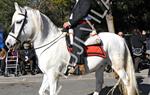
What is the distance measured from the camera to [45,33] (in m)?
8.66

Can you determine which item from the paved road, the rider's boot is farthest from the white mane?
the paved road

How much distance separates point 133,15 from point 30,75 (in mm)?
10028

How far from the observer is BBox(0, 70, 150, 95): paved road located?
11640 mm

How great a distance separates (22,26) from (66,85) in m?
4.95

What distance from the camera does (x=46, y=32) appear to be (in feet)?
28.4

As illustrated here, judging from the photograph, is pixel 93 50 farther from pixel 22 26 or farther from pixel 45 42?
pixel 22 26

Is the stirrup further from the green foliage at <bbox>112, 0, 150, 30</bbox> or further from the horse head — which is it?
the green foliage at <bbox>112, 0, 150, 30</bbox>

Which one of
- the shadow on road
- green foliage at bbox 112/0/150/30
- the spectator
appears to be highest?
green foliage at bbox 112/0/150/30

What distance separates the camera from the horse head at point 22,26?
8.41m

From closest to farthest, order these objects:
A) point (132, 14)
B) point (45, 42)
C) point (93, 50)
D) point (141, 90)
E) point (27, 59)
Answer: point (45, 42)
point (93, 50)
point (141, 90)
point (27, 59)
point (132, 14)

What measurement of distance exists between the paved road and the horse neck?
308 cm

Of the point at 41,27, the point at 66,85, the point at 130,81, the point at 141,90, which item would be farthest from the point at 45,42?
the point at 66,85

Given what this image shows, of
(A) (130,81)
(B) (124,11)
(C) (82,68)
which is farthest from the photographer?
(B) (124,11)

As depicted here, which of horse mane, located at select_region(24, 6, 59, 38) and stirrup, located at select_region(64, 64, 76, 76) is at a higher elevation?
horse mane, located at select_region(24, 6, 59, 38)
